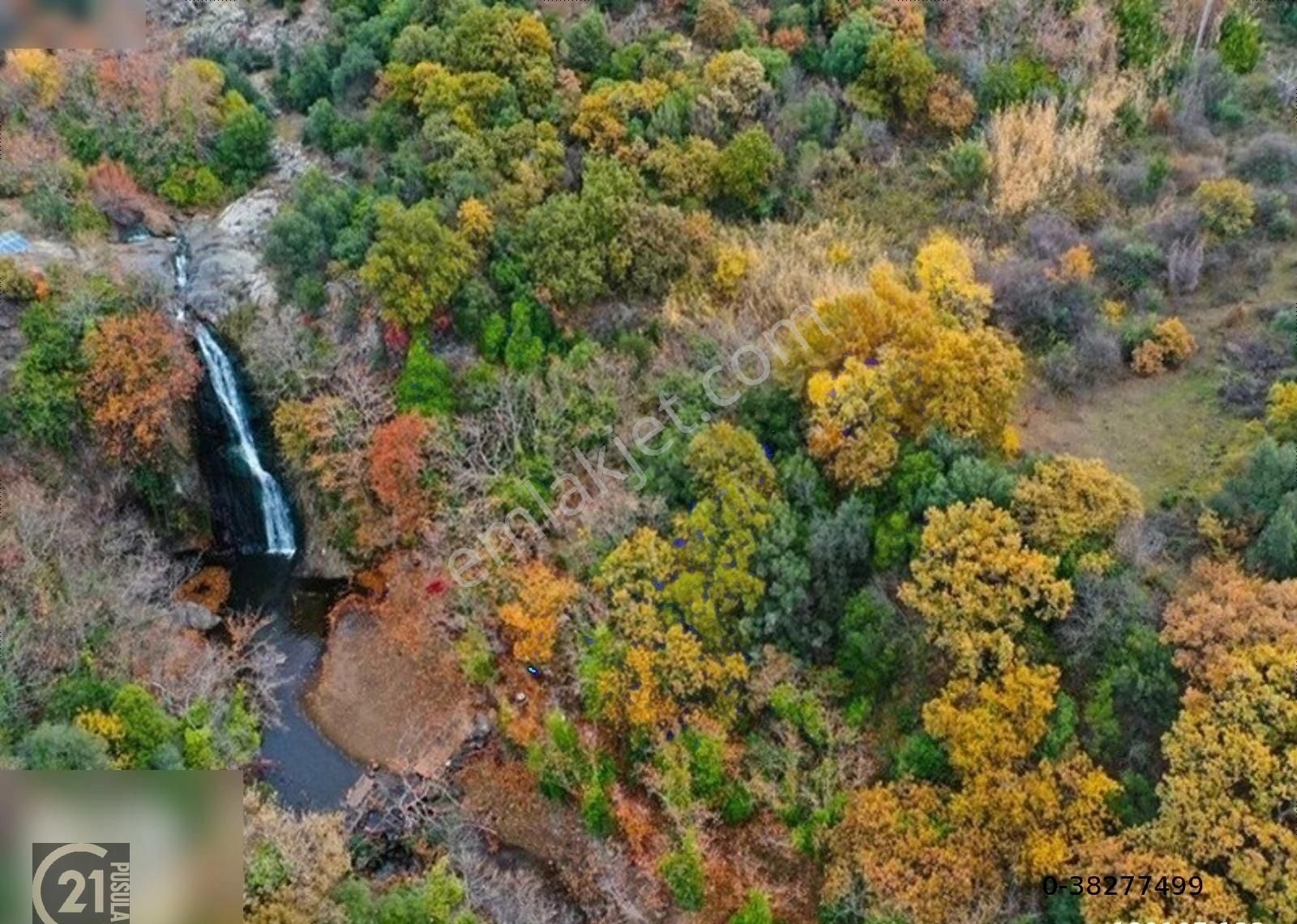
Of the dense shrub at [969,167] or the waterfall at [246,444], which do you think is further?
the waterfall at [246,444]

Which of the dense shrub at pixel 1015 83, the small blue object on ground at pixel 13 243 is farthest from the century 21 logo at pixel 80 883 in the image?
the dense shrub at pixel 1015 83

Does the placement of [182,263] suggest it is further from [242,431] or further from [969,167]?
[969,167]

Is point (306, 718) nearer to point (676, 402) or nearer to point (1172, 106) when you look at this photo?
point (676, 402)

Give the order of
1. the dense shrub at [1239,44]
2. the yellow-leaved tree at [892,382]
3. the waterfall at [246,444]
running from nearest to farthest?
the yellow-leaved tree at [892,382] < the waterfall at [246,444] < the dense shrub at [1239,44]

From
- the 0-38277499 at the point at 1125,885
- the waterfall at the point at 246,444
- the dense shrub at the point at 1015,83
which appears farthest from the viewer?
the dense shrub at the point at 1015,83

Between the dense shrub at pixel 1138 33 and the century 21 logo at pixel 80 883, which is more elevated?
the dense shrub at pixel 1138 33

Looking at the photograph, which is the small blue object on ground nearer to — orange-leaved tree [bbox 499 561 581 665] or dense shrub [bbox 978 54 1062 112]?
orange-leaved tree [bbox 499 561 581 665]

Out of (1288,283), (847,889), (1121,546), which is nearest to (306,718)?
(847,889)

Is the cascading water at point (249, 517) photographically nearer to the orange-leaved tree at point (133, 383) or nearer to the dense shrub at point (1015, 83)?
the orange-leaved tree at point (133, 383)
